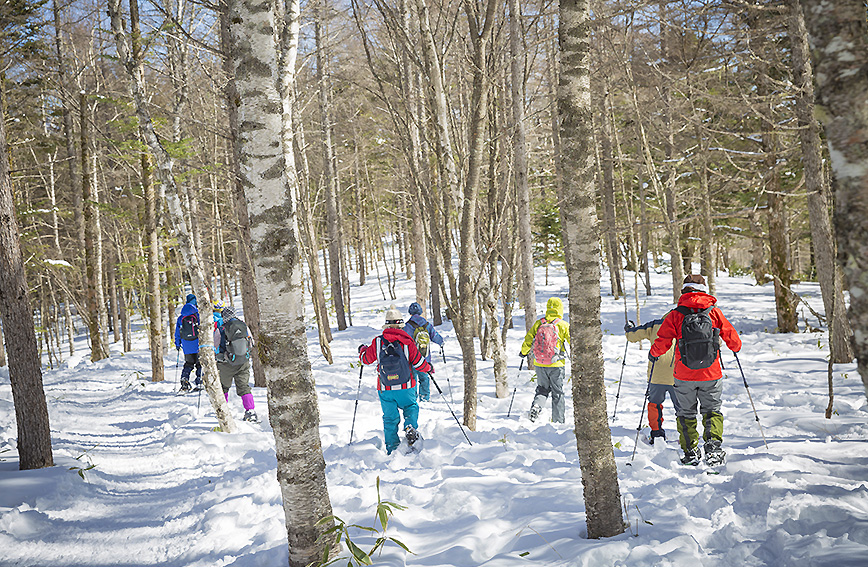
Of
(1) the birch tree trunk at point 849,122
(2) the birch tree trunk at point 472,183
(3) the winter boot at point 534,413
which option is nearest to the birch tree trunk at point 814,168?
(3) the winter boot at point 534,413

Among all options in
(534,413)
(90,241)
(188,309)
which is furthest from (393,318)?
(90,241)

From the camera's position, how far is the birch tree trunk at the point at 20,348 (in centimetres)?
564

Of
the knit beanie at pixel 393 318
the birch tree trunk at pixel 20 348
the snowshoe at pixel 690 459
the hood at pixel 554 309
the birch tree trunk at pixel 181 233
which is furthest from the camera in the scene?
the hood at pixel 554 309

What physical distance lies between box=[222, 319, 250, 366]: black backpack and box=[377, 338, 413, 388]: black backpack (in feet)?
10.5

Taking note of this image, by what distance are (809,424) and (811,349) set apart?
6034 mm

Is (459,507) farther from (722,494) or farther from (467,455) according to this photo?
(722,494)

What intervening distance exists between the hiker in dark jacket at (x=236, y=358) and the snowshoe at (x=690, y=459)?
6.35m

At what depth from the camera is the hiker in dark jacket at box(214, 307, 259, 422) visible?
26.2 feet

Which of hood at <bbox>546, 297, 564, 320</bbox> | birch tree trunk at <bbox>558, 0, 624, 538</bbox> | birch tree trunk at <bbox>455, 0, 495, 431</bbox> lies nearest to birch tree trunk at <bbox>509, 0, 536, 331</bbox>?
hood at <bbox>546, 297, 564, 320</bbox>

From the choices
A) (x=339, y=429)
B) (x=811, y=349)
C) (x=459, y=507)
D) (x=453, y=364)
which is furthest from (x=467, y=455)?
(x=811, y=349)

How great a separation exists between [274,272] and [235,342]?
5.38 m

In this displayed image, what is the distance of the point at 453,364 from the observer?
1204 cm

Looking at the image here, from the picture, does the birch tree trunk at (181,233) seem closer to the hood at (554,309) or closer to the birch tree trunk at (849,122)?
the hood at (554,309)

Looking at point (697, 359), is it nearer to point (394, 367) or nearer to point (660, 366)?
point (660, 366)
